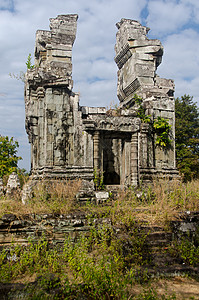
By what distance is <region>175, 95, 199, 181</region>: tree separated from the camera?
20.8 m

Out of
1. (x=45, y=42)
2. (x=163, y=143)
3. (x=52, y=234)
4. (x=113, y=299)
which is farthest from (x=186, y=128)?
(x=113, y=299)

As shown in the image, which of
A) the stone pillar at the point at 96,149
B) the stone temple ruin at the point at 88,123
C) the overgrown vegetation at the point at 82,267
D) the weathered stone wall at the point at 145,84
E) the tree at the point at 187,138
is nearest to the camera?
the overgrown vegetation at the point at 82,267

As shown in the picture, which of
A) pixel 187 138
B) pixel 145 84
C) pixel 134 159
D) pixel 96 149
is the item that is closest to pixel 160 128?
pixel 134 159

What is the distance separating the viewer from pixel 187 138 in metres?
23.8

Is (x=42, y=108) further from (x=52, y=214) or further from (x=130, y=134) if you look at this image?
(x=52, y=214)

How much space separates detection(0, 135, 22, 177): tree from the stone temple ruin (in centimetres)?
398

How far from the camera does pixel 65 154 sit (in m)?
10.2

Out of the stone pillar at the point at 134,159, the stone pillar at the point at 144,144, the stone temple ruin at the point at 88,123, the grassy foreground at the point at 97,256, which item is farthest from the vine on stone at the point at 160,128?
the grassy foreground at the point at 97,256

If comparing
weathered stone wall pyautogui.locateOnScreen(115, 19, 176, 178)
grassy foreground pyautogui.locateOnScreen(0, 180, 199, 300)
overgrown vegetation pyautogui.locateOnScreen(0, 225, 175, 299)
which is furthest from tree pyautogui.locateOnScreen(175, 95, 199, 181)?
overgrown vegetation pyautogui.locateOnScreen(0, 225, 175, 299)

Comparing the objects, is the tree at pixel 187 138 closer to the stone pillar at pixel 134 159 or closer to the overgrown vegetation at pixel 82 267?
the stone pillar at pixel 134 159

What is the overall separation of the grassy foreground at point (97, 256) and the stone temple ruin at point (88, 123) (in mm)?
2320

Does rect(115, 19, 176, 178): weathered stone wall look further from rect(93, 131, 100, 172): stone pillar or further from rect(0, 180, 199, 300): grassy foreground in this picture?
rect(0, 180, 199, 300): grassy foreground

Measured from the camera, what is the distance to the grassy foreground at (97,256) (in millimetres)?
3957

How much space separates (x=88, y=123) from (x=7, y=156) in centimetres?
738
